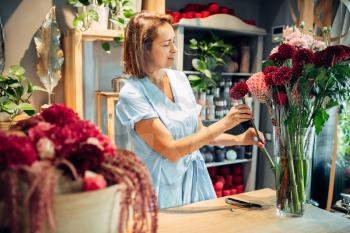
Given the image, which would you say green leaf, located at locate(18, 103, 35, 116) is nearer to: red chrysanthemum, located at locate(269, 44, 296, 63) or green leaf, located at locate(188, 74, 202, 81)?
red chrysanthemum, located at locate(269, 44, 296, 63)

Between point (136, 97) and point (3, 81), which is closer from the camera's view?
point (136, 97)

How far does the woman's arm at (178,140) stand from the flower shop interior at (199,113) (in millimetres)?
95

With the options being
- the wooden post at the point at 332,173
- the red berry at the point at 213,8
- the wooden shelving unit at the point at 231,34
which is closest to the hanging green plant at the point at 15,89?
the wooden shelving unit at the point at 231,34

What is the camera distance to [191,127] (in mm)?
1342

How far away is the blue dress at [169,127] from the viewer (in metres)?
1.23

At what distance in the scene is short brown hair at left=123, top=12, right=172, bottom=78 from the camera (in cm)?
127

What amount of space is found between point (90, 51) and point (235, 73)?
4.16 ft

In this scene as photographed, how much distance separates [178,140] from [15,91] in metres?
0.80

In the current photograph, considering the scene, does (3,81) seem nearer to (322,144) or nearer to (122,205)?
(122,205)

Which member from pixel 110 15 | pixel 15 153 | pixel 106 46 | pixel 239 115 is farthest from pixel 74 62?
pixel 15 153

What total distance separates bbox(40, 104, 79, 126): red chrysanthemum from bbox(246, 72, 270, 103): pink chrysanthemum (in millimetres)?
560

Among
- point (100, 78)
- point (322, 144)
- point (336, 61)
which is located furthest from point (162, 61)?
point (322, 144)

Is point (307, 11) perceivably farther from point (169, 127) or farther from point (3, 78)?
point (3, 78)

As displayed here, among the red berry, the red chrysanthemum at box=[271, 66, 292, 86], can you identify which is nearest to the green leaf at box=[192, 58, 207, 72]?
the red berry
